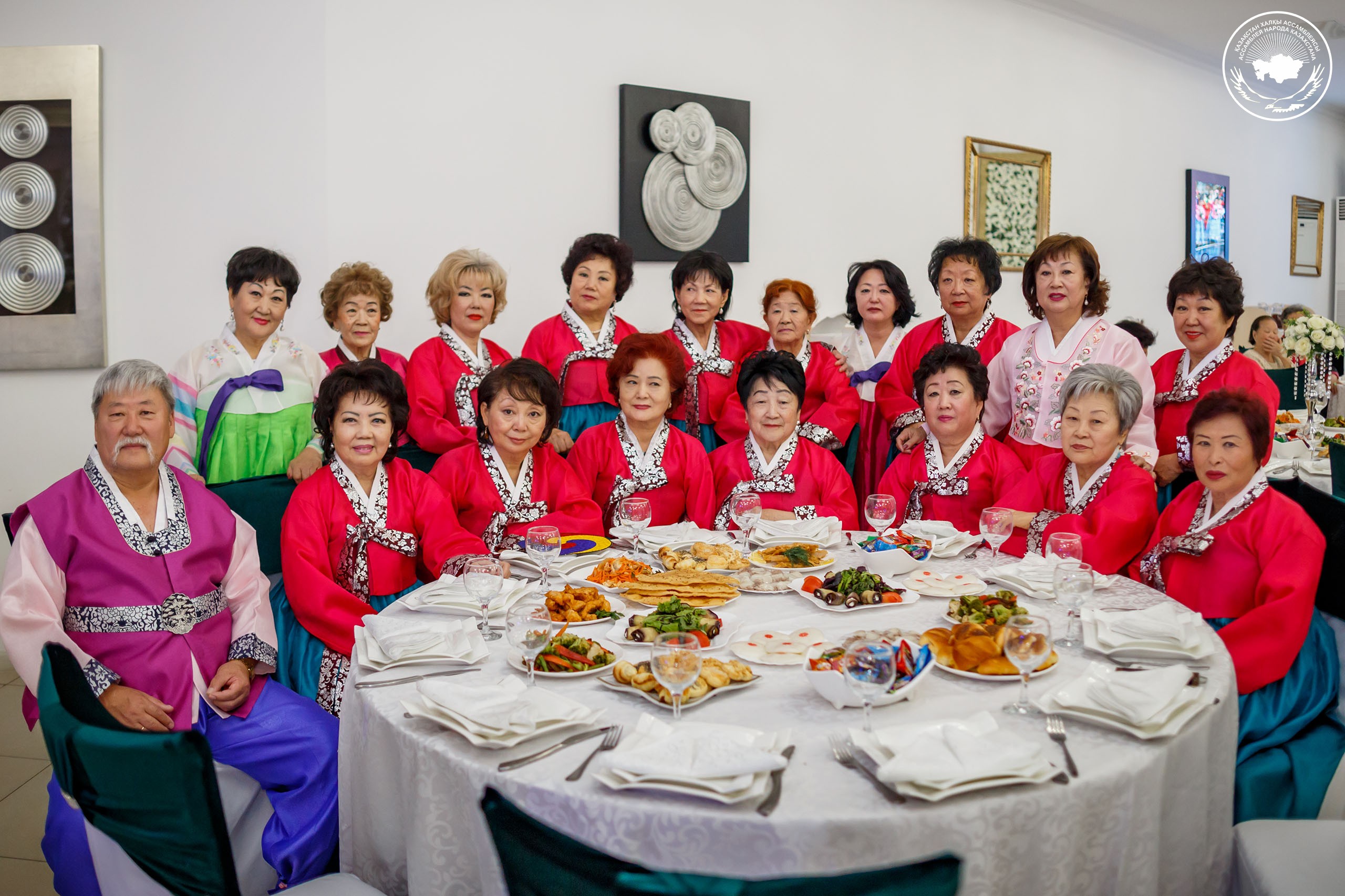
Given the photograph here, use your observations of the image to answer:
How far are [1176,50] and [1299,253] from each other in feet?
11.7

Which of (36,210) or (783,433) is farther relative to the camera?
(36,210)

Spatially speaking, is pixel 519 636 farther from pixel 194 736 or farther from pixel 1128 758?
pixel 1128 758

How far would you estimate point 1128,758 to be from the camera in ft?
4.36

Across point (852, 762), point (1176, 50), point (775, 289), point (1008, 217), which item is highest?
point (1176, 50)

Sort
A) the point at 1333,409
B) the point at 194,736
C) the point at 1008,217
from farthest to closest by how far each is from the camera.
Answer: the point at 1008,217 < the point at 1333,409 < the point at 194,736

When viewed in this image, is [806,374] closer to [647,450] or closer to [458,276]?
[647,450]

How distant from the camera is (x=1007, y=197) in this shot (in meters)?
6.88

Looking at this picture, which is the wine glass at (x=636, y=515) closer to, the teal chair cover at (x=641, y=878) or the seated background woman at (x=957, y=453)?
the seated background woman at (x=957, y=453)

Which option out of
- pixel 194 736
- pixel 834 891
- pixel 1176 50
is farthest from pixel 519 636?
pixel 1176 50

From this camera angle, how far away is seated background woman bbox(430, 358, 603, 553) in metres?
2.93

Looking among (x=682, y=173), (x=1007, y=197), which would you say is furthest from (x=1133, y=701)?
(x=1007, y=197)

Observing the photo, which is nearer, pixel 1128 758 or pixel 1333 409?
pixel 1128 758

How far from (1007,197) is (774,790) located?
6.44m

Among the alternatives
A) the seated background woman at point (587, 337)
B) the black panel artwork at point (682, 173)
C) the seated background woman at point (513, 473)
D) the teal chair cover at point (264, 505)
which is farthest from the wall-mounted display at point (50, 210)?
the black panel artwork at point (682, 173)
